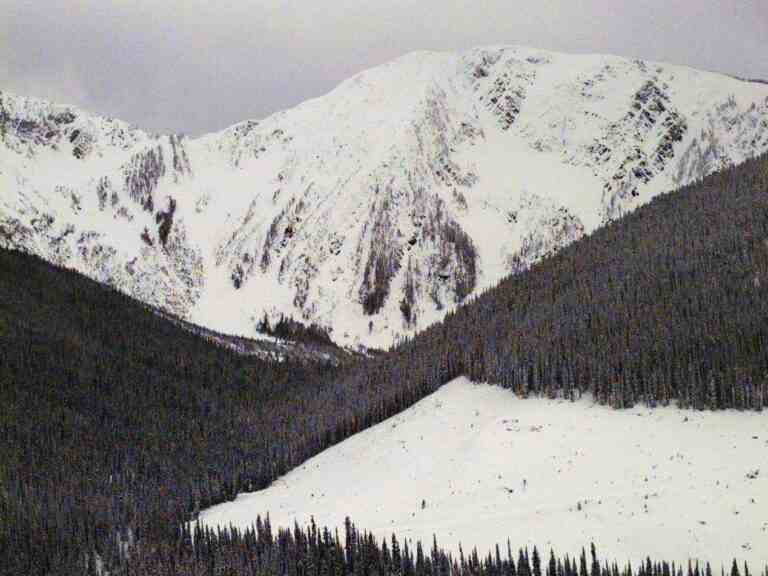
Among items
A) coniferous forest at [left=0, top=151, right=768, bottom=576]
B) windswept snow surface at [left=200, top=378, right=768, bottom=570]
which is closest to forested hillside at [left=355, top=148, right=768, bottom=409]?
coniferous forest at [left=0, top=151, right=768, bottom=576]

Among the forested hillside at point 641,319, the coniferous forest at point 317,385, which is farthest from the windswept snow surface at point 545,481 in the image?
the forested hillside at point 641,319

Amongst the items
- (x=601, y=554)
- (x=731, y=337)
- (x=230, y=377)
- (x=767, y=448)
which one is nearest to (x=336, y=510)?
(x=601, y=554)

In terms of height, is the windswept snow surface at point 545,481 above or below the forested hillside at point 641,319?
below

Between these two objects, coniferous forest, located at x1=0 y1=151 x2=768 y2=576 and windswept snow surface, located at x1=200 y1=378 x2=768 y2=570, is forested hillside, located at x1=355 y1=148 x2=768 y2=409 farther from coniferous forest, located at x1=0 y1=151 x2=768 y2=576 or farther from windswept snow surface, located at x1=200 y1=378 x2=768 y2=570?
windswept snow surface, located at x1=200 y1=378 x2=768 y2=570

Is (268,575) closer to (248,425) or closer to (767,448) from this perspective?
(767,448)

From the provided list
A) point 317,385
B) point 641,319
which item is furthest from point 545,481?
point 317,385

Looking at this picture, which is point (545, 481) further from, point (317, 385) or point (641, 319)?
point (317, 385)

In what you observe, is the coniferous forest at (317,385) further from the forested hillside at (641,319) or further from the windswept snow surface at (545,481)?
the windswept snow surface at (545,481)
